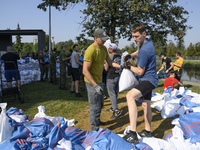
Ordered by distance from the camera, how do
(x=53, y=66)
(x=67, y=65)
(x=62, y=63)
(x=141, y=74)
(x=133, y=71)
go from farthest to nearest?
(x=53, y=66), (x=67, y=65), (x=62, y=63), (x=133, y=71), (x=141, y=74)

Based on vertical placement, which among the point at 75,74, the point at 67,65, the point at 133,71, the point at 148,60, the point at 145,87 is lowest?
the point at 75,74

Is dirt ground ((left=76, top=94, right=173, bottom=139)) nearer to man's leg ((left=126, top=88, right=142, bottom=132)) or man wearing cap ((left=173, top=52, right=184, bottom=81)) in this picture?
man's leg ((left=126, top=88, right=142, bottom=132))

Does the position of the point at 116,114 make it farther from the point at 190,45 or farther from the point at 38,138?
the point at 190,45

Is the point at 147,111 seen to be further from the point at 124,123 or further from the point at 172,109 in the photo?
the point at 172,109

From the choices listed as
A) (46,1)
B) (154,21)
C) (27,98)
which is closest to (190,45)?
(154,21)

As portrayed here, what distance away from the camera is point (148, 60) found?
2.71 m

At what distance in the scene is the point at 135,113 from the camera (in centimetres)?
265

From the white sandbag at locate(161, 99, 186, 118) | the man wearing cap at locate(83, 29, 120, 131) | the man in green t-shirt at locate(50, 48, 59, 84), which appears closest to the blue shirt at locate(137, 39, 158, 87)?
the man wearing cap at locate(83, 29, 120, 131)

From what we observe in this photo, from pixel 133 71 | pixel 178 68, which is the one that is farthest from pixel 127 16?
pixel 133 71

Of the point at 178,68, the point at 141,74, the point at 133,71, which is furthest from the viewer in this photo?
the point at 178,68

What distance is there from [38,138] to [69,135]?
1.45 feet

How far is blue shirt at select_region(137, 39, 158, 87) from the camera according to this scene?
2.65 m

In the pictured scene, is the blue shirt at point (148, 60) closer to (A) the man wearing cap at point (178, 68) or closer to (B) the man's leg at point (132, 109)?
(B) the man's leg at point (132, 109)

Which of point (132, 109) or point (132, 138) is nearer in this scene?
point (132, 138)
